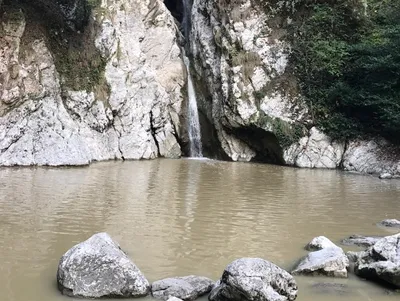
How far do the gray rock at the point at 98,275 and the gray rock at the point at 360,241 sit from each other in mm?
3766

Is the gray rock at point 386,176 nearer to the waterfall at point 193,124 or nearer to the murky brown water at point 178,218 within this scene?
the murky brown water at point 178,218

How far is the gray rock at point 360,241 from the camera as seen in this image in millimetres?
7391

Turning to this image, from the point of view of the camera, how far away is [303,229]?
8.47m

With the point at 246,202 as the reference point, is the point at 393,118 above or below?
above

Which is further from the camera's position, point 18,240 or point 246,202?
point 246,202

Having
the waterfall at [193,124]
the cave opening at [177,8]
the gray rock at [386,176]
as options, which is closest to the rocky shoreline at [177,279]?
the gray rock at [386,176]

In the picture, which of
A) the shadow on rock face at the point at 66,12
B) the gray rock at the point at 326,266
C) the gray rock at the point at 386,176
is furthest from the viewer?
the shadow on rock face at the point at 66,12

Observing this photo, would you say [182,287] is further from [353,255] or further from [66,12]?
[66,12]

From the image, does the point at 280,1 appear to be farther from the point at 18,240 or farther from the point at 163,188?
the point at 18,240

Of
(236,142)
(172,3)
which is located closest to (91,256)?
(236,142)

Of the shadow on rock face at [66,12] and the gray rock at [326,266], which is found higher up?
the shadow on rock face at [66,12]

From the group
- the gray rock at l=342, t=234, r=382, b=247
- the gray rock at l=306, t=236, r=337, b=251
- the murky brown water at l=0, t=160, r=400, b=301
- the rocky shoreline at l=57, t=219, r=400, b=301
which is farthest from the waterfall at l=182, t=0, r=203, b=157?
the rocky shoreline at l=57, t=219, r=400, b=301

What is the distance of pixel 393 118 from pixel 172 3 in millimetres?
20568

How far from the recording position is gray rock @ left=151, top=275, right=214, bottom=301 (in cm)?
509
